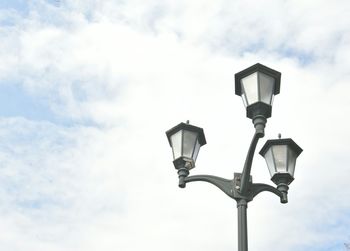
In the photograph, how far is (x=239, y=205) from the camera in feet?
24.6

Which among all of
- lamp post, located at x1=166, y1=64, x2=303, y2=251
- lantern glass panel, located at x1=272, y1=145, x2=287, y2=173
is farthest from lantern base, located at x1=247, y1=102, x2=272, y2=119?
lantern glass panel, located at x1=272, y1=145, x2=287, y2=173

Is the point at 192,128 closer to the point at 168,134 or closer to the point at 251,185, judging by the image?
the point at 168,134

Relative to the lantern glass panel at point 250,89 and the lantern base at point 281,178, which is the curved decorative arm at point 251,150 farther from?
the lantern base at point 281,178

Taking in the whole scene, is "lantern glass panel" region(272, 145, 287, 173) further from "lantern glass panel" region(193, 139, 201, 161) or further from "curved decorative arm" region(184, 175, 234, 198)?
"lantern glass panel" region(193, 139, 201, 161)

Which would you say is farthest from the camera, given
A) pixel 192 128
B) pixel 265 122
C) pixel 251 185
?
pixel 192 128

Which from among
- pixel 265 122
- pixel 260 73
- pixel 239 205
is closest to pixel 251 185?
pixel 239 205

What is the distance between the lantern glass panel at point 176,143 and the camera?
818 cm

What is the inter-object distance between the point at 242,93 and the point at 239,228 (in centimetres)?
163

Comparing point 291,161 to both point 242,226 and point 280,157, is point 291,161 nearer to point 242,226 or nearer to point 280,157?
point 280,157

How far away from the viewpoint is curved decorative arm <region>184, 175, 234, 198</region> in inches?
303

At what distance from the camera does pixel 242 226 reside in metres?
7.19

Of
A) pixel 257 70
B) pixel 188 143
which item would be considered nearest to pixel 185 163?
pixel 188 143

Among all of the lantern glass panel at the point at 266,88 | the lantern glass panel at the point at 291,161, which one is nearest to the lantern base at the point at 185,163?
the lantern glass panel at the point at 291,161

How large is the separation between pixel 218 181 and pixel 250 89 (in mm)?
1350
